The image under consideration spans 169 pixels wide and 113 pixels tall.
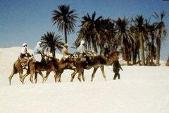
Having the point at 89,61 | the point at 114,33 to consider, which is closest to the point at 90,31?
the point at 114,33

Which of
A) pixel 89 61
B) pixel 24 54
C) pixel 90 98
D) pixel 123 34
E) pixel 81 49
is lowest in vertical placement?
pixel 90 98

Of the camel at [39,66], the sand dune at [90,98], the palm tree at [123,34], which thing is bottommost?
the sand dune at [90,98]

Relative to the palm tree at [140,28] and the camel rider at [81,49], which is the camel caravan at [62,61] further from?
the palm tree at [140,28]

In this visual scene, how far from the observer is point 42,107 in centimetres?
1608

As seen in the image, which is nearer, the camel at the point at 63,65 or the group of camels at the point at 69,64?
the group of camels at the point at 69,64

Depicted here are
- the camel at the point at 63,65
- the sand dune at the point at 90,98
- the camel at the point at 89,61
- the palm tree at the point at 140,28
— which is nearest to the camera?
the sand dune at the point at 90,98

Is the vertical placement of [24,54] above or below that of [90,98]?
above

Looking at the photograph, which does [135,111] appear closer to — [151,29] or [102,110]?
[102,110]

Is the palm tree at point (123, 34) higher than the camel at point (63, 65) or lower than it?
higher

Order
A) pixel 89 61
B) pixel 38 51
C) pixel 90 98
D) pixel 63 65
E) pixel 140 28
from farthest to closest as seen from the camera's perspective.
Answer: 1. pixel 140 28
2. pixel 89 61
3. pixel 63 65
4. pixel 38 51
5. pixel 90 98

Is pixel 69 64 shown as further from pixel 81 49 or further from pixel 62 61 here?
pixel 81 49

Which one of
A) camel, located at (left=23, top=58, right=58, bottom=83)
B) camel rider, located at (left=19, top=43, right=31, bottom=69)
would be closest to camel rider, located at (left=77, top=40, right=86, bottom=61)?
camel, located at (left=23, top=58, right=58, bottom=83)

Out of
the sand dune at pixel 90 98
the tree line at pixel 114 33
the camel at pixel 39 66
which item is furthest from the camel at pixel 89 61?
the tree line at pixel 114 33

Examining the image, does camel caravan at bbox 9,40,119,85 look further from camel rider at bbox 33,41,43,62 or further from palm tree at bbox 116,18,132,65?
palm tree at bbox 116,18,132,65
